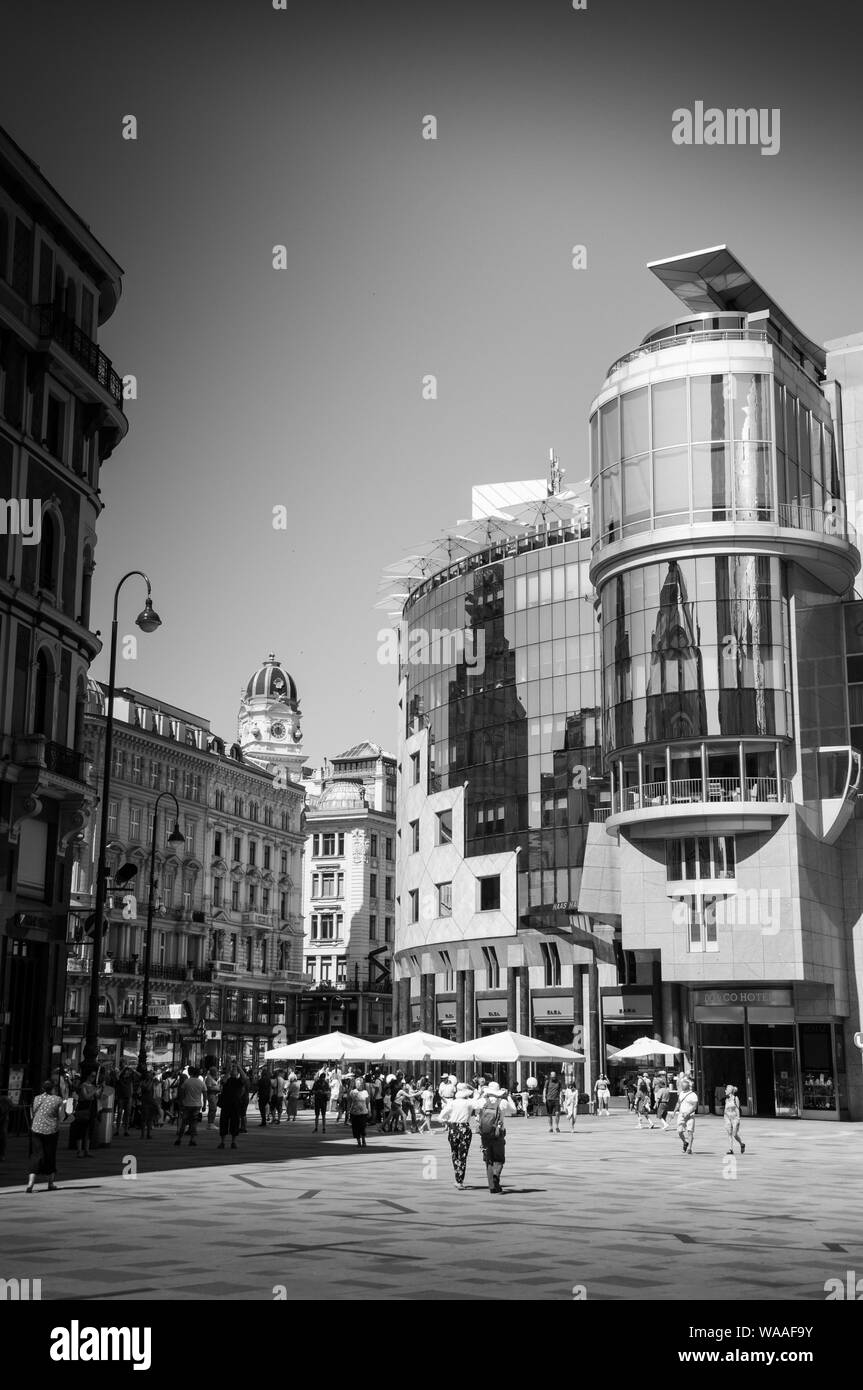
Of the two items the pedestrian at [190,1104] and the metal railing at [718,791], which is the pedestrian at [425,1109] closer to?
the pedestrian at [190,1104]

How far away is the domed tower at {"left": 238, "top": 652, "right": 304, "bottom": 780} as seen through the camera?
13300 centimetres

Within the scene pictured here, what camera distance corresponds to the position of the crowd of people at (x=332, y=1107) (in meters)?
24.3

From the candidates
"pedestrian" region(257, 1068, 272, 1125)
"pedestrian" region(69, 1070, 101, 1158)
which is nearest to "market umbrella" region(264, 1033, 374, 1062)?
"pedestrian" region(257, 1068, 272, 1125)

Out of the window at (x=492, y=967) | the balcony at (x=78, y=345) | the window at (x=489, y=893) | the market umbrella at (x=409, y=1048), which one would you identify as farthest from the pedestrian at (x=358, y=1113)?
the window at (x=492, y=967)

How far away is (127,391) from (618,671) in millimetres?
26621

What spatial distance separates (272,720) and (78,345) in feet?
318

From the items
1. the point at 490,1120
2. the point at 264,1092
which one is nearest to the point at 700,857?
the point at 264,1092

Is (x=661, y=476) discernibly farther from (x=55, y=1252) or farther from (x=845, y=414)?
(x=55, y=1252)

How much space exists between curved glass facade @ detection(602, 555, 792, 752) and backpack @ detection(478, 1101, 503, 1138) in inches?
1352

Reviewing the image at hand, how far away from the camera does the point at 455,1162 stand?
85.3 feet

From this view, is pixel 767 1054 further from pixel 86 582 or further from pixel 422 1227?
pixel 422 1227

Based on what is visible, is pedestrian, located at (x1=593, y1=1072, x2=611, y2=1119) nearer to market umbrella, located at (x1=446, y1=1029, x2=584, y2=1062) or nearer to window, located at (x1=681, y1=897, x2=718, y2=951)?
window, located at (x1=681, y1=897, x2=718, y2=951)

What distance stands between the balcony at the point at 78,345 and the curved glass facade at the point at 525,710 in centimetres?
3791
